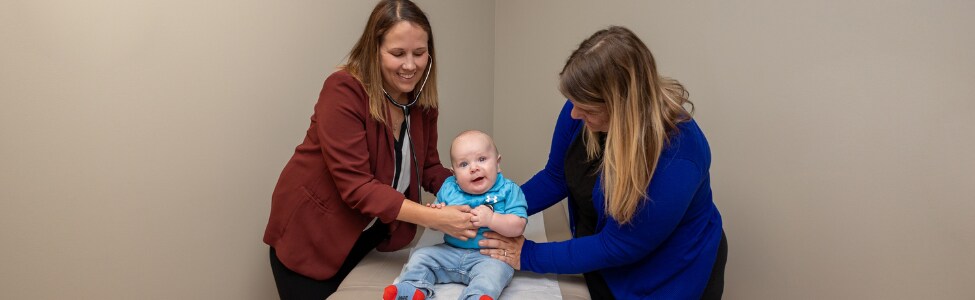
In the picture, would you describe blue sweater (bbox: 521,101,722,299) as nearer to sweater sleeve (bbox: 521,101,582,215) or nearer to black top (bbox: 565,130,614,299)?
black top (bbox: 565,130,614,299)

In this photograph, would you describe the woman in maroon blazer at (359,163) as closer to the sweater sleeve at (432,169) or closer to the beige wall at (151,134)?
the sweater sleeve at (432,169)

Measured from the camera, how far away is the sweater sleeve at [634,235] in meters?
1.58

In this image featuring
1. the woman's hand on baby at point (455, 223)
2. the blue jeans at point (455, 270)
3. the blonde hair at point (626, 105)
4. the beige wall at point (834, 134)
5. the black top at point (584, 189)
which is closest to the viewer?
the blonde hair at point (626, 105)

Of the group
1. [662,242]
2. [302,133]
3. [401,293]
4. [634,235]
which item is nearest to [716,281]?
[662,242]

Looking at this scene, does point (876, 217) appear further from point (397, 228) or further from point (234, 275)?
point (234, 275)

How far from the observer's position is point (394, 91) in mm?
1932

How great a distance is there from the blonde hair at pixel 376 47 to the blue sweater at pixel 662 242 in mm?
545

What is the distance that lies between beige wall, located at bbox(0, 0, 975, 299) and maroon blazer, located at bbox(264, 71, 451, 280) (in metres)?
0.45

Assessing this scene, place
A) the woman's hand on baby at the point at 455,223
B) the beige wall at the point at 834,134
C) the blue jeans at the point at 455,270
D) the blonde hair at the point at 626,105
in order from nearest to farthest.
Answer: the blonde hair at the point at 626,105 → the blue jeans at the point at 455,270 → the woman's hand on baby at the point at 455,223 → the beige wall at the point at 834,134

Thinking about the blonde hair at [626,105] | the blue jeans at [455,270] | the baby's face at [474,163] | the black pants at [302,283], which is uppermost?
the blonde hair at [626,105]

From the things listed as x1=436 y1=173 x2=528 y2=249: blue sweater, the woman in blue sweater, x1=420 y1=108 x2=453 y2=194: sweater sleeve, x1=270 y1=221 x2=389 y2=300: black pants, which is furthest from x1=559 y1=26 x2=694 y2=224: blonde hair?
x1=270 y1=221 x2=389 y2=300: black pants

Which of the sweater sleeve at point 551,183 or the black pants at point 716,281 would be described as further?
the sweater sleeve at point 551,183

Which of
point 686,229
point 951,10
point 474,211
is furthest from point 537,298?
point 951,10

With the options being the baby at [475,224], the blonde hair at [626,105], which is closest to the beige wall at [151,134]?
the baby at [475,224]
